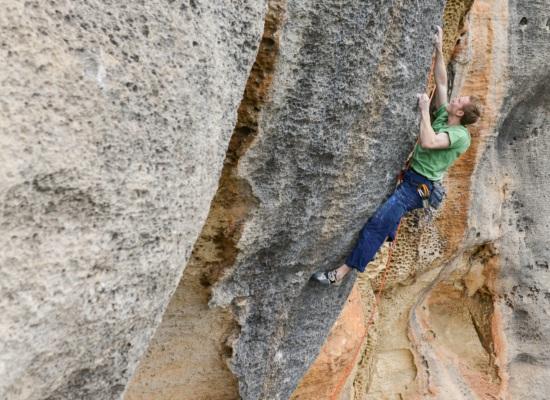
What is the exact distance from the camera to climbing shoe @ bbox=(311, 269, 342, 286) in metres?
2.65

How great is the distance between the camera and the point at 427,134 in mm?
2479

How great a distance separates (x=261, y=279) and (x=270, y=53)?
3.31ft

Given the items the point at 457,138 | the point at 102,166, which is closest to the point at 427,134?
the point at 457,138

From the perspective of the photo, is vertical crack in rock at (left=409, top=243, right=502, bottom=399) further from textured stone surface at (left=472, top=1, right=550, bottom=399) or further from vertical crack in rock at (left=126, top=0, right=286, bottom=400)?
vertical crack in rock at (left=126, top=0, right=286, bottom=400)

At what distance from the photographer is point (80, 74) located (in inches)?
48.6

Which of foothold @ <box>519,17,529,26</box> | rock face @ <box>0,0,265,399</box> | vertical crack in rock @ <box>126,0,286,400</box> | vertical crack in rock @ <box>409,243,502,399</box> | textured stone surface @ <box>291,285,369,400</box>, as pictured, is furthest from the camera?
vertical crack in rock @ <box>409,243,502,399</box>

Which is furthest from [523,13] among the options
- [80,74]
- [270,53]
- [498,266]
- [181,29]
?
[80,74]

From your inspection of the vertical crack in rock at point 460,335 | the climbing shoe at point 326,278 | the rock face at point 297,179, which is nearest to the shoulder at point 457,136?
the rock face at point 297,179

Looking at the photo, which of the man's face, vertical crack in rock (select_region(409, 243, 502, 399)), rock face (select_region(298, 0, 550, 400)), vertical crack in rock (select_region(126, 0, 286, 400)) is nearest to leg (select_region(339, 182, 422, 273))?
the man's face

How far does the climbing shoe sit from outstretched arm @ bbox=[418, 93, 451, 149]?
758 mm

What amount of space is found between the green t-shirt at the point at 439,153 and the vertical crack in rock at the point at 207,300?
965mm

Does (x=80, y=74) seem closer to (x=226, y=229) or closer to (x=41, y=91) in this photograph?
(x=41, y=91)

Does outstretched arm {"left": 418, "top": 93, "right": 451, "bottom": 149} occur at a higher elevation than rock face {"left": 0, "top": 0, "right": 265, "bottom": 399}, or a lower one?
higher

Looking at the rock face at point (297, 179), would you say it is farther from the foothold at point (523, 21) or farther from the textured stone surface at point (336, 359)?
the foothold at point (523, 21)
